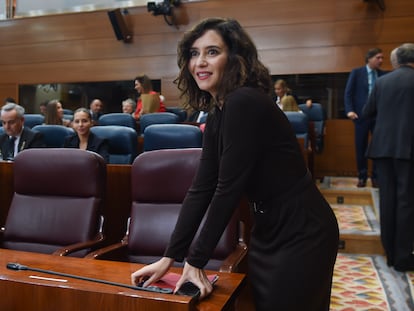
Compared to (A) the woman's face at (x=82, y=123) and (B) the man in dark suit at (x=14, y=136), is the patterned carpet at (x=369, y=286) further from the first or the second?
A: (B) the man in dark suit at (x=14, y=136)

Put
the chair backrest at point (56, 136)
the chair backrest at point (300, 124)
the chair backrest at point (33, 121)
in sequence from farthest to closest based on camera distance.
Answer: the chair backrest at point (33, 121), the chair backrest at point (300, 124), the chair backrest at point (56, 136)

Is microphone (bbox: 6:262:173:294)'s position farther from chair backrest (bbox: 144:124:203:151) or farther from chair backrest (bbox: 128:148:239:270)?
chair backrest (bbox: 144:124:203:151)

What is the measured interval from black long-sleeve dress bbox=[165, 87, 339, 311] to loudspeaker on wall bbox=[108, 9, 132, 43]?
18.1ft

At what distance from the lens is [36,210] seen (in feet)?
5.98

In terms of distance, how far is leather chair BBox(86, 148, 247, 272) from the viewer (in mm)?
1634

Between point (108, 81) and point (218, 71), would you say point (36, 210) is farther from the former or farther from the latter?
point (108, 81)

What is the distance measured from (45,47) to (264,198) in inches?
259

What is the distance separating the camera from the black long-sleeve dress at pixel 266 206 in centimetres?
93

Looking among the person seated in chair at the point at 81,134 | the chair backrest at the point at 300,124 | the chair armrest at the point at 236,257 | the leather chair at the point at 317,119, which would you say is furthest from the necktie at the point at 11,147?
the leather chair at the point at 317,119

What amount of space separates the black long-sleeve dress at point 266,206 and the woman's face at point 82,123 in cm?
220

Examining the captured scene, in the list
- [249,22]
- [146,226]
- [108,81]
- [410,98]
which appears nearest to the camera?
[146,226]

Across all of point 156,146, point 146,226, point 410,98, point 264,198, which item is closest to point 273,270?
point 264,198

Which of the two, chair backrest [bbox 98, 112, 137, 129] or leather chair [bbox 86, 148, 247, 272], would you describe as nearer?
leather chair [bbox 86, 148, 247, 272]

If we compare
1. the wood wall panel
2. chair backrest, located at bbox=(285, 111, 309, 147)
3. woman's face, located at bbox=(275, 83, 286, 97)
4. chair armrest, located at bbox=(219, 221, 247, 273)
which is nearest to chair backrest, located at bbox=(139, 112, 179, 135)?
chair backrest, located at bbox=(285, 111, 309, 147)
